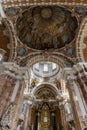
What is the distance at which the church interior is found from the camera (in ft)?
39.6

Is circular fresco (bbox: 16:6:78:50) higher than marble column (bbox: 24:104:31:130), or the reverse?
circular fresco (bbox: 16:6:78:50)

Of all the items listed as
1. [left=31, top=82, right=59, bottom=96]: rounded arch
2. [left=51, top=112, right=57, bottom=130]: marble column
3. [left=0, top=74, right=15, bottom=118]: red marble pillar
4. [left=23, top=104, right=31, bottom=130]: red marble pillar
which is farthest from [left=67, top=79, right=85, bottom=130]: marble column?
[left=51, top=112, right=57, bottom=130]: marble column

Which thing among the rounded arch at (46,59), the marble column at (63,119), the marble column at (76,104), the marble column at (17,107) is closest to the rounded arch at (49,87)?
the marble column at (63,119)

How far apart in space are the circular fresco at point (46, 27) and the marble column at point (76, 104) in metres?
4.47

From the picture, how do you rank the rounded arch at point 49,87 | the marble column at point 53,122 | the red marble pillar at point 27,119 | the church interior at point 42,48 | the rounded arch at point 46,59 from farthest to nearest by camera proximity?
the rounded arch at point 49,87 → the marble column at point 53,122 → the red marble pillar at point 27,119 → the rounded arch at point 46,59 → the church interior at point 42,48

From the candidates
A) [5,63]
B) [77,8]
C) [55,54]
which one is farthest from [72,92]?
[77,8]

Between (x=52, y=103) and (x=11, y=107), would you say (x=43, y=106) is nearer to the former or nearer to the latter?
(x=52, y=103)

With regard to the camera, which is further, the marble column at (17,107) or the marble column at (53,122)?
the marble column at (53,122)

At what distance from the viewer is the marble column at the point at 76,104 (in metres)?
10.5

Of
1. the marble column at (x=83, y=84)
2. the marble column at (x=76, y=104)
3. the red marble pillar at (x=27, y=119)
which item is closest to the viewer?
the marble column at (x=76, y=104)

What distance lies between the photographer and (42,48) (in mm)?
16203

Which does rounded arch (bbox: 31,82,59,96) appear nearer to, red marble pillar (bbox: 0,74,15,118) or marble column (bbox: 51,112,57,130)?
marble column (bbox: 51,112,57,130)

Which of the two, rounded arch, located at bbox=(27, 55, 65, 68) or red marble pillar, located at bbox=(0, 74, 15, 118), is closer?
red marble pillar, located at bbox=(0, 74, 15, 118)

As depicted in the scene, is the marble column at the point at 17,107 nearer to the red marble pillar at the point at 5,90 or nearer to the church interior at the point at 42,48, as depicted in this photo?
the church interior at the point at 42,48
